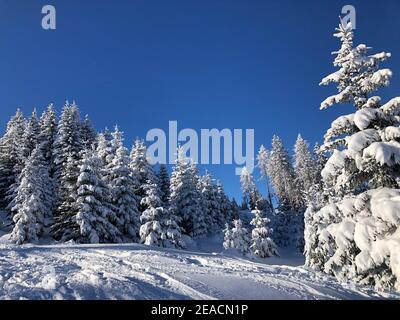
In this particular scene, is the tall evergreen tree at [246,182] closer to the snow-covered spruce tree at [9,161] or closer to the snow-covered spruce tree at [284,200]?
the snow-covered spruce tree at [284,200]

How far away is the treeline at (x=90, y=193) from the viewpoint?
101ft

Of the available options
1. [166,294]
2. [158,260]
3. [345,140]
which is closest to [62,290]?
[166,294]

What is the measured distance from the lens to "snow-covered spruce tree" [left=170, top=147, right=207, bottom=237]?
44.5 m

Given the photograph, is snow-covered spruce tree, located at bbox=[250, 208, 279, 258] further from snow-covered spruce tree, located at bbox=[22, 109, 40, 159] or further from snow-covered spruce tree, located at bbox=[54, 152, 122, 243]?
snow-covered spruce tree, located at bbox=[22, 109, 40, 159]

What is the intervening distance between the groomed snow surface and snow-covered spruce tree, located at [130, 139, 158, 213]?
2628 cm

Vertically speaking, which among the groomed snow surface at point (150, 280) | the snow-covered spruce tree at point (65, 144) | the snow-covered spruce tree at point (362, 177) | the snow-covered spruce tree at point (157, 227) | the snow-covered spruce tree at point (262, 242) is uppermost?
the snow-covered spruce tree at point (65, 144)

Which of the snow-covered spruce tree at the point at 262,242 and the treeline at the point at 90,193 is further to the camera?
the snow-covered spruce tree at the point at 262,242

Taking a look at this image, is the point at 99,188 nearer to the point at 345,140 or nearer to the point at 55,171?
the point at 55,171

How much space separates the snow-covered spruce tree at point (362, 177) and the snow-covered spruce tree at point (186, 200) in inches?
1264

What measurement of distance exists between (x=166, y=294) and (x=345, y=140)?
8.06 meters

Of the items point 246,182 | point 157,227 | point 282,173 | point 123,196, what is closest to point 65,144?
Answer: point 123,196

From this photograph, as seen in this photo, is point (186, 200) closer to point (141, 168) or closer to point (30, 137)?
point (141, 168)

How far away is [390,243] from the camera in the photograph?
9.71 metres

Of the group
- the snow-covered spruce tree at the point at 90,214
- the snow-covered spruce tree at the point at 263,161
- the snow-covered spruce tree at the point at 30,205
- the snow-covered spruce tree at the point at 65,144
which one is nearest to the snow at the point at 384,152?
the snow-covered spruce tree at the point at 90,214
